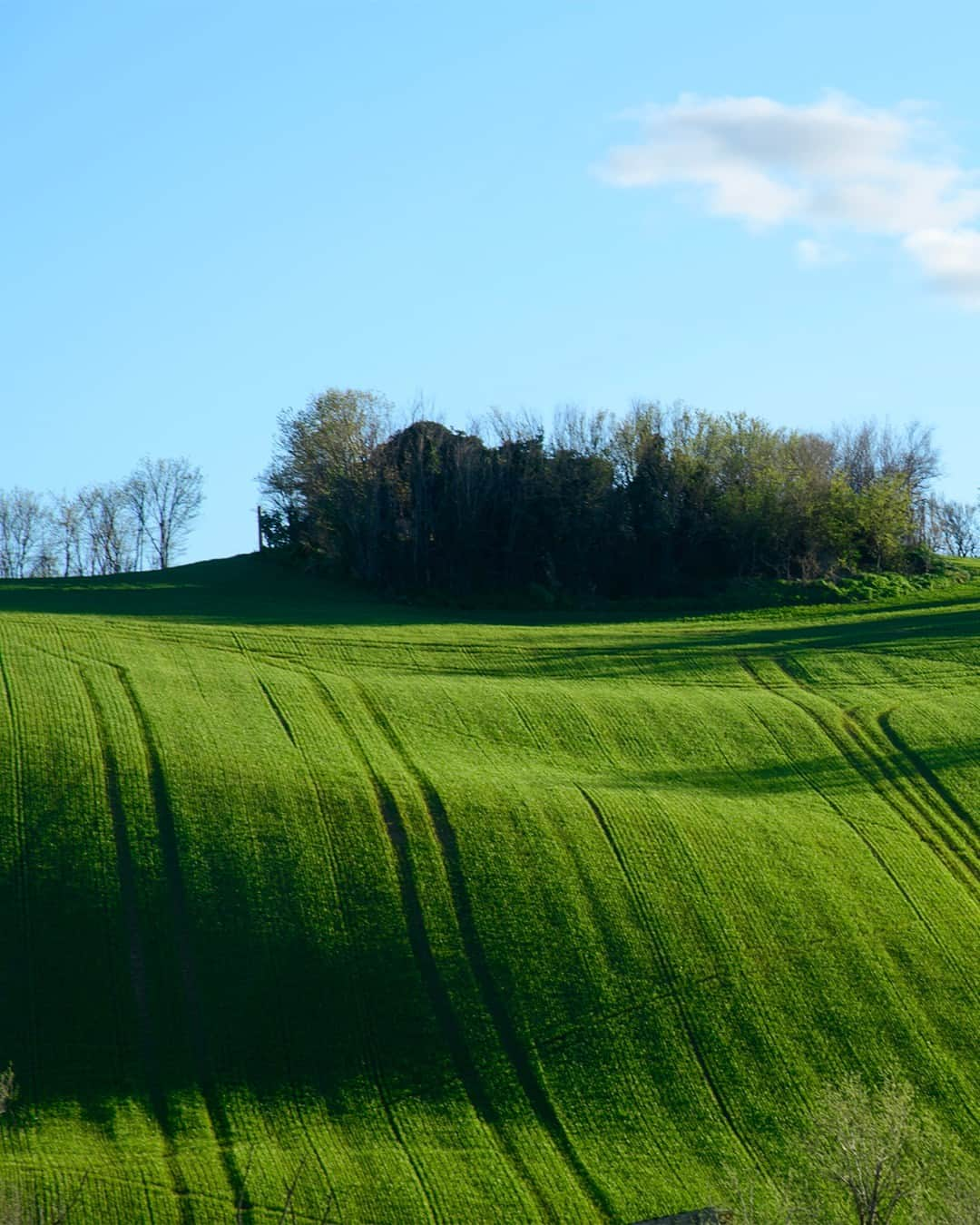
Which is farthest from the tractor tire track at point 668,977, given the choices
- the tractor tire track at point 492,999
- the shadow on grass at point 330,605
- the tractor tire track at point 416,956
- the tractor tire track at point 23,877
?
the shadow on grass at point 330,605

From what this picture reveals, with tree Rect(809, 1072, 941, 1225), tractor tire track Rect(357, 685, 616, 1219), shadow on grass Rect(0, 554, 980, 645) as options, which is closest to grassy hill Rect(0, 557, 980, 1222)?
tractor tire track Rect(357, 685, 616, 1219)

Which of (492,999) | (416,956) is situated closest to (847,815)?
(492,999)

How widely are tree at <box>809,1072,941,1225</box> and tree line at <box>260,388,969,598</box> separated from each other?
4642 centimetres

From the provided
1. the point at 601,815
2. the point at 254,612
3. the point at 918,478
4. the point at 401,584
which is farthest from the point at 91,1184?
the point at 918,478

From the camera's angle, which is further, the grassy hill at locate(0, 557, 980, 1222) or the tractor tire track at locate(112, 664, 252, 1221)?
the grassy hill at locate(0, 557, 980, 1222)

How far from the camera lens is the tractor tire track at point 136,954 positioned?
110 ft

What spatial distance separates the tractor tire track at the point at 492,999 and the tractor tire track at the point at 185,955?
6.67m

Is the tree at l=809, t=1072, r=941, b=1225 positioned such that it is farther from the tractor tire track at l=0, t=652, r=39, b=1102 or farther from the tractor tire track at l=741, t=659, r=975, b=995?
the tractor tire track at l=0, t=652, r=39, b=1102

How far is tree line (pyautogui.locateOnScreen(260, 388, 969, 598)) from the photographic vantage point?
261 feet

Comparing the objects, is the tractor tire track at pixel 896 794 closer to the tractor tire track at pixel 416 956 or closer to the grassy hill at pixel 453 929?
the grassy hill at pixel 453 929

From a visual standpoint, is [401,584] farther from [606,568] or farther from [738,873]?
[738,873]

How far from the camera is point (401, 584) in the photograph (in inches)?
3127

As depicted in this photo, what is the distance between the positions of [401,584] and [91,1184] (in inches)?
1943

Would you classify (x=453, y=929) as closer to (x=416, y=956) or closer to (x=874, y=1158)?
(x=416, y=956)
